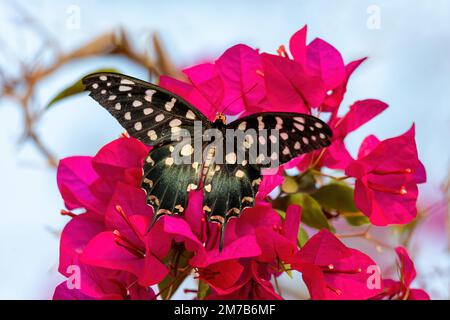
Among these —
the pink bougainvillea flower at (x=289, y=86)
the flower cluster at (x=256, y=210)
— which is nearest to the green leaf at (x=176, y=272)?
the flower cluster at (x=256, y=210)

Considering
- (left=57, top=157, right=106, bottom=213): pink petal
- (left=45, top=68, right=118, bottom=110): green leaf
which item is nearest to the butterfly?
(left=57, top=157, right=106, bottom=213): pink petal

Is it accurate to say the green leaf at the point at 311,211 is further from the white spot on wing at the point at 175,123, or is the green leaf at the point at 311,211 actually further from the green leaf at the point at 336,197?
the white spot on wing at the point at 175,123

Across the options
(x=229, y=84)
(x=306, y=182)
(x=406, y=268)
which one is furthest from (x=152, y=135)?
(x=406, y=268)

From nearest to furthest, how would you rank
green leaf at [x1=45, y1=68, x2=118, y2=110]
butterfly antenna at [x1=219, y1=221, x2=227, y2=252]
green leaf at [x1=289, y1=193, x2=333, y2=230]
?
butterfly antenna at [x1=219, y1=221, x2=227, y2=252], green leaf at [x1=289, y1=193, x2=333, y2=230], green leaf at [x1=45, y1=68, x2=118, y2=110]

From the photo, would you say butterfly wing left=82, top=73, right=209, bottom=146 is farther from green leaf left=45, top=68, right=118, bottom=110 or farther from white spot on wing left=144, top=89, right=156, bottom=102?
green leaf left=45, top=68, right=118, bottom=110

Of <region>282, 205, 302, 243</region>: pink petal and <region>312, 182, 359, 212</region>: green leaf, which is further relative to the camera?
<region>312, 182, 359, 212</region>: green leaf

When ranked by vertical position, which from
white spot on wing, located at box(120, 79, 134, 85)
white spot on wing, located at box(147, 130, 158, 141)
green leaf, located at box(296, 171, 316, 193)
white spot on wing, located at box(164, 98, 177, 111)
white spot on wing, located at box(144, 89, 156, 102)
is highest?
white spot on wing, located at box(120, 79, 134, 85)
